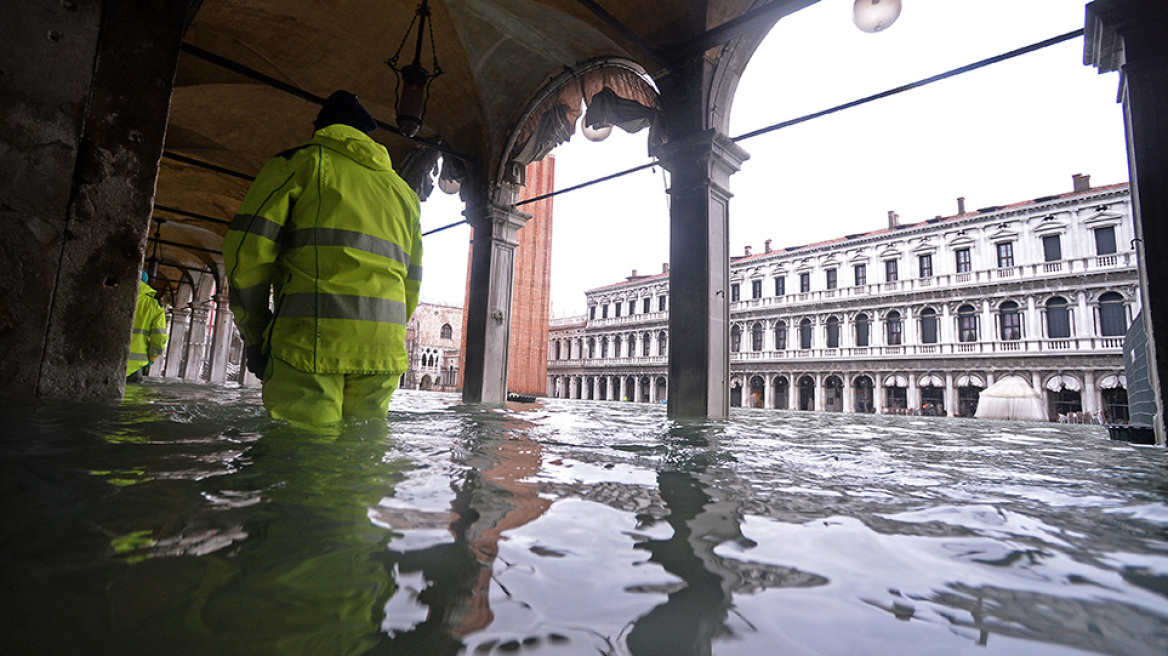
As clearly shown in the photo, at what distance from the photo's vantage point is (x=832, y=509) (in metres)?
1.36

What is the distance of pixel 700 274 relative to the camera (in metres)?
5.54

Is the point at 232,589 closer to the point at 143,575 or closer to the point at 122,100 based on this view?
the point at 143,575

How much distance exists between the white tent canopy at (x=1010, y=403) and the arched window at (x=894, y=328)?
7.10 meters

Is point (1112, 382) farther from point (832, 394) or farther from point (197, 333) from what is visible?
point (197, 333)

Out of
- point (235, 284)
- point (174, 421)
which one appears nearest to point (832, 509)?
point (235, 284)

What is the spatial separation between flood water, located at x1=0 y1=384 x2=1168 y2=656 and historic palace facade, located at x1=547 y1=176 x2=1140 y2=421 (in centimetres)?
2612

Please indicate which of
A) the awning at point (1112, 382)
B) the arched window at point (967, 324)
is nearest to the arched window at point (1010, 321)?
the arched window at point (967, 324)

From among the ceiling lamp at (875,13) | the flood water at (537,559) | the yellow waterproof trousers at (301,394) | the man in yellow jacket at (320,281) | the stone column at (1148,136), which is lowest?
the flood water at (537,559)

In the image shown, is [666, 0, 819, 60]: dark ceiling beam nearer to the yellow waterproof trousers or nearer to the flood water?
the flood water

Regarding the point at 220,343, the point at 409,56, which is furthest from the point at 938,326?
the point at 220,343

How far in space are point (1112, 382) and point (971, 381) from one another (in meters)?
4.57

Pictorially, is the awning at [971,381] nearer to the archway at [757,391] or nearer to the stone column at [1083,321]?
the stone column at [1083,321]

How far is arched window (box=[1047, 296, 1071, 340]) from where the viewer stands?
2308cm

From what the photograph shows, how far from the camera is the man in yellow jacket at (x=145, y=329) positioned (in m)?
6.26
